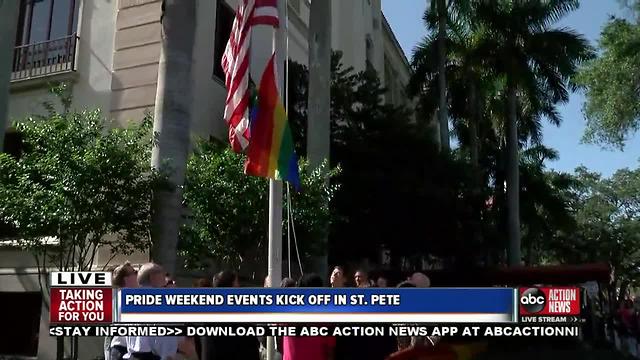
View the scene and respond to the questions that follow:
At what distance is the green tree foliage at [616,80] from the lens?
15773mm

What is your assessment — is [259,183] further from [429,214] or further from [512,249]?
[512,249]

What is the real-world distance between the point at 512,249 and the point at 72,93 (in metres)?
18.6

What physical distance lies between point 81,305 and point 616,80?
15166mm

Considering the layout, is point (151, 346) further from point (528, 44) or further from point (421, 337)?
point (528, 44)

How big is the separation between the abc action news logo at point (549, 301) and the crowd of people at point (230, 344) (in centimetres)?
104

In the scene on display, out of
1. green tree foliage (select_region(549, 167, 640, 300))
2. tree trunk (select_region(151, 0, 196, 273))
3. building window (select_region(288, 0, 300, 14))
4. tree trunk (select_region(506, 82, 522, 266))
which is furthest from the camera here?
green tree foliage (select_region(549, 167, 640, 300))

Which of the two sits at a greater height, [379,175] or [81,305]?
[379,175]

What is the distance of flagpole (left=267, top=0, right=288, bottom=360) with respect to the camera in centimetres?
613

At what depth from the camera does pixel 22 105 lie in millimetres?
15297

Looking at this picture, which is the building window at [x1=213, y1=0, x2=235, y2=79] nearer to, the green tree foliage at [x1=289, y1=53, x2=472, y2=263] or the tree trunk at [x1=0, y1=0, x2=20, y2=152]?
A: the green tree foliage at [x1=289, y1=53, x2=472, y2=263]

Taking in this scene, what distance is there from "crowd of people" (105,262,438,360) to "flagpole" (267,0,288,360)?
0.27m

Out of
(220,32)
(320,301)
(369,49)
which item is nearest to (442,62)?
(369,49)

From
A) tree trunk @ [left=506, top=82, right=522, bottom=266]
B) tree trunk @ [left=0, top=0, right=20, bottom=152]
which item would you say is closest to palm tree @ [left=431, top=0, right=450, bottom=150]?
tree trunk @ [left=506, top=82, right=522, bottom=266]

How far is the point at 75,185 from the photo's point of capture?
31.7 feet
